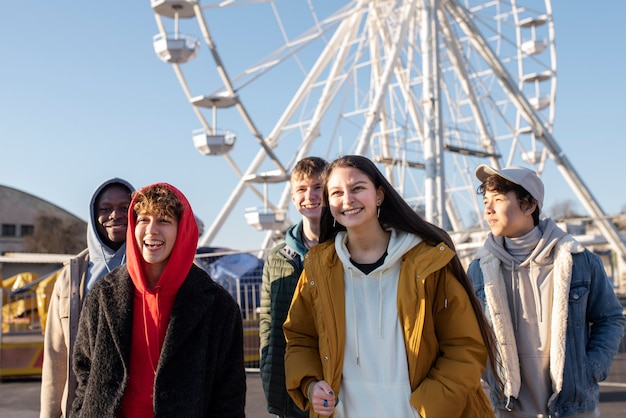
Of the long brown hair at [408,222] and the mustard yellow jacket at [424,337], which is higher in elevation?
the long brown hair at [408,222]

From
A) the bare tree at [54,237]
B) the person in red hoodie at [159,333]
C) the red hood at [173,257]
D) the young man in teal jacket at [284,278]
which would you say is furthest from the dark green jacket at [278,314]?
the bare tree at [54,237]

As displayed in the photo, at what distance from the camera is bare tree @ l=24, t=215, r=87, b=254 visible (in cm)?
3541

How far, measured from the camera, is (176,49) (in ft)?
49.3

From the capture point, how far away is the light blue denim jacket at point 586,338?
250 centimetres

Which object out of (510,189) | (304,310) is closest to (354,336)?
(304,310)

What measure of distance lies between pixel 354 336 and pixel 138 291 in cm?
80

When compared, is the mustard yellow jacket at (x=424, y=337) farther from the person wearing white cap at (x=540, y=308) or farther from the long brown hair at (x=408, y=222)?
the person wearing white cap at (x=540, y=308)

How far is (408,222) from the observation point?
2.27 m

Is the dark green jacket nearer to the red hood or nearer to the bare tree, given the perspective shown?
the red hood

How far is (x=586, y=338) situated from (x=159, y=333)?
64.1 inches

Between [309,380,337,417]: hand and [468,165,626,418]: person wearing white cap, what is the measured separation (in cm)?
76

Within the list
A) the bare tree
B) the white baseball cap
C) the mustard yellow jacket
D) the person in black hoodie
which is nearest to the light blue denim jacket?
the white baseball cap

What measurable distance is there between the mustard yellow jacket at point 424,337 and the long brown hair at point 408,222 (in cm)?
5

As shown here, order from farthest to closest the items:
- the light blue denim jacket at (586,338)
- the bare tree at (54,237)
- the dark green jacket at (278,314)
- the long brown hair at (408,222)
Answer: the bare tree at (54,237)
the dark green jacket at (278,314)
the light blue denim jacket at (586,338)
the long brown hair at (408,222)
